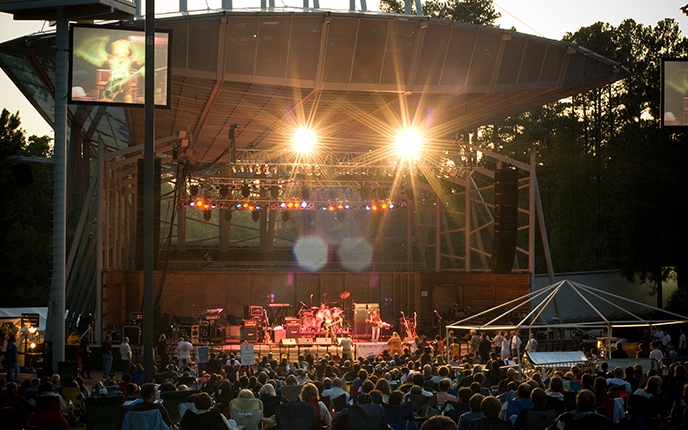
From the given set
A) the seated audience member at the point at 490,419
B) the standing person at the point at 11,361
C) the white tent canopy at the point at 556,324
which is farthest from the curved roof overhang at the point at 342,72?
the seated audience member at the point at 490,419

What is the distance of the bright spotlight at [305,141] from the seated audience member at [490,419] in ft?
68.9

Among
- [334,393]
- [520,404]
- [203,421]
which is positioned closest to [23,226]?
[334,393]

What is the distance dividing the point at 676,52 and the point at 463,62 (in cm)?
2066

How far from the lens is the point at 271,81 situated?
22328 millimetres

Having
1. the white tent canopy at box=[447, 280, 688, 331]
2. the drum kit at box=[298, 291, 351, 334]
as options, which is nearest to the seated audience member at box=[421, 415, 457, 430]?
the white tent canopy at box=[447, 280, 688, 331]

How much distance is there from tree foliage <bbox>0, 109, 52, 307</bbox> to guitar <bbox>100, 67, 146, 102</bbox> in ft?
60.3

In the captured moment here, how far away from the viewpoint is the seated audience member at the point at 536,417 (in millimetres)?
7387

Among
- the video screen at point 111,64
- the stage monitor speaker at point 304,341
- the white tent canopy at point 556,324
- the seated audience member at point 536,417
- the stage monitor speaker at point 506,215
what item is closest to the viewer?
the seated audience member at point 536,417

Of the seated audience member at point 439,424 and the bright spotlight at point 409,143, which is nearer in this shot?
the seated audience member at point 439,424

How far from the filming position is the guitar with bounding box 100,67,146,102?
524 inches

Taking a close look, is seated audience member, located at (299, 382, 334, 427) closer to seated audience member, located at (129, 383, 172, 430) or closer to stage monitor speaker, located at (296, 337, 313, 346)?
seated audience member, located at (129, 383, 172, 430)

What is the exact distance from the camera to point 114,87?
13344 mm

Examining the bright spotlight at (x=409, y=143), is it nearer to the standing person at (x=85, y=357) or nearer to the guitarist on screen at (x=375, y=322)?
the guitarist on screen at (x=375, y=322)

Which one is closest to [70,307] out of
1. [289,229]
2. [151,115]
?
[151,115]
